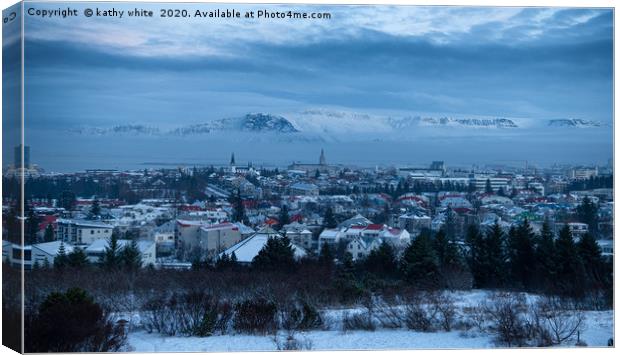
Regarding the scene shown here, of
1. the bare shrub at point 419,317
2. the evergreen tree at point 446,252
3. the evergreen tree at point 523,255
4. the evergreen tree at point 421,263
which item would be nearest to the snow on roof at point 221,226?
the evergreen tree at point 421,263

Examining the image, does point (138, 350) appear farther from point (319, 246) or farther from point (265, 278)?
point (319, 246)

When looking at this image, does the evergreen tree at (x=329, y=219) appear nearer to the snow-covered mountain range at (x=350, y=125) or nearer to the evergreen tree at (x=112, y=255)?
the snow-covered mountain range at (x=350, y=125)

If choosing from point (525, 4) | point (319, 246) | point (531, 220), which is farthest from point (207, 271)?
point (525, 4)

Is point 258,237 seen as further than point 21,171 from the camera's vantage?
Yes

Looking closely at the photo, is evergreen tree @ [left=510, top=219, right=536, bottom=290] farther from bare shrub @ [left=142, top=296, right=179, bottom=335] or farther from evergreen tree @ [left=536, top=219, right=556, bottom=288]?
bare shrub @ [left=142, top=296, right=179, bottom=335]

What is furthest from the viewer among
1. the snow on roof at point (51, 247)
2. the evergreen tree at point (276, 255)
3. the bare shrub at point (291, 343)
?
the evergreen tree at point (276, 255)
